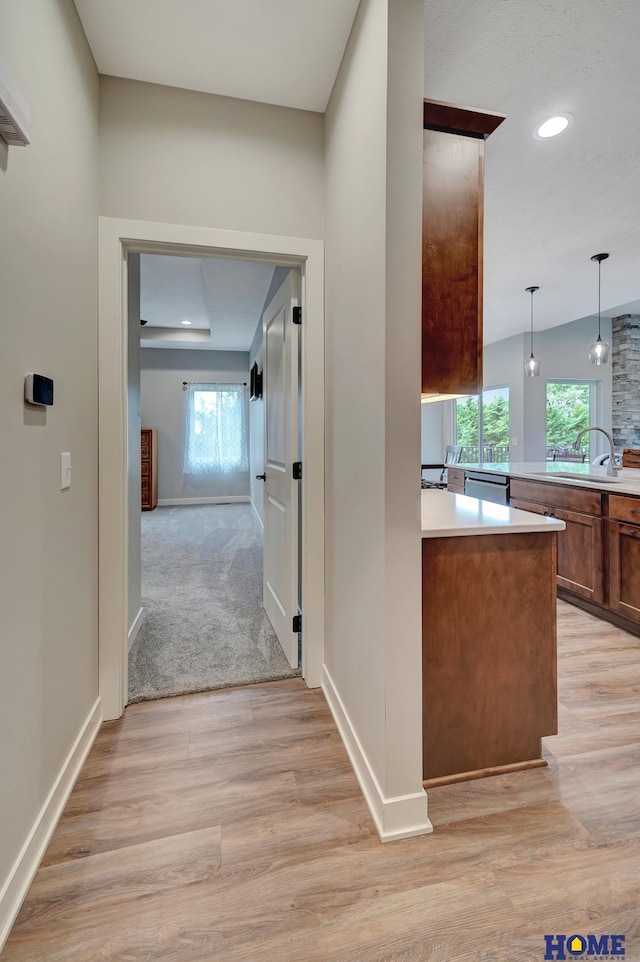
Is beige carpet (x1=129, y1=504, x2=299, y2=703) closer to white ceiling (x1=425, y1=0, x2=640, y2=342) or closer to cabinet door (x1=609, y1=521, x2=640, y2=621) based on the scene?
cabinet door (x1=609, y1=521, x2=640, y2=621)

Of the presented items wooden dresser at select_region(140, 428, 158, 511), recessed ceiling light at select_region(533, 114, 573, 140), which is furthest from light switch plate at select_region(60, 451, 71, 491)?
wooden dresser at select_region(140, 428, 158, 511)

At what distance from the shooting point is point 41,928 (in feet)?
3.51

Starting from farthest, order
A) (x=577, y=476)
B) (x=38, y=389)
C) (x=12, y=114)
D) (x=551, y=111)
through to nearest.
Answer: (x=577, y=476), (x=551, y=111), (x=38, y=389), (x=12, y=114)

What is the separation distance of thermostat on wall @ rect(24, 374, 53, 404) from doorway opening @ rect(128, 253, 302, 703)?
3.20 feet

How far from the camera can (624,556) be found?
2688mm

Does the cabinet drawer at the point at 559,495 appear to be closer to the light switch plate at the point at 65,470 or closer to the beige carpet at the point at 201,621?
the beige carpet at the point at 201,621

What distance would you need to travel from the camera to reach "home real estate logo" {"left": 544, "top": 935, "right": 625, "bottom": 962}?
1.01m

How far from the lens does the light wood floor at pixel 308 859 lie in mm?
1049

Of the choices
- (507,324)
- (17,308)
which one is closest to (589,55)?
(17,308)

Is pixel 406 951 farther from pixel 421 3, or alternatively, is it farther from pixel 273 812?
pixel 421 3

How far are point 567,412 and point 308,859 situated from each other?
7505 millimetres

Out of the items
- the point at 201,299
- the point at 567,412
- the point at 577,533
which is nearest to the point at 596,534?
the point at 577,533

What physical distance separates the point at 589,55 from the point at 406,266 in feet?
5.30

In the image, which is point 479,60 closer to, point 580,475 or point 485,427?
point 580,475
